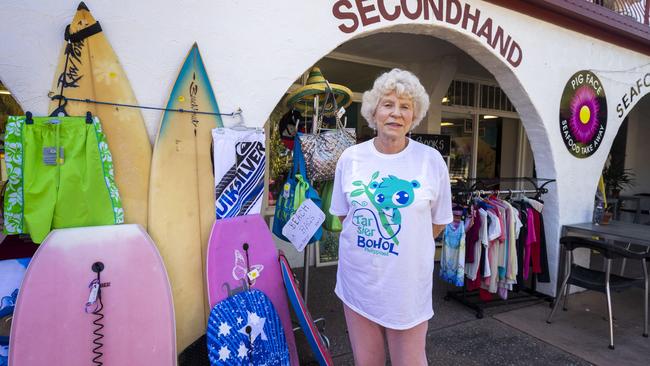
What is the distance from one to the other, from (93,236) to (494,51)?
3.41 meters

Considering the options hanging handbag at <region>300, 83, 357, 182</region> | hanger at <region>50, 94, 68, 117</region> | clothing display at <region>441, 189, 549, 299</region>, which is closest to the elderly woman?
hanging handbag at <region>300, 83, 357, 182</region>

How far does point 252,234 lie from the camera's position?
93.0 inches

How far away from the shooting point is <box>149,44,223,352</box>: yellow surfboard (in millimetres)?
2125

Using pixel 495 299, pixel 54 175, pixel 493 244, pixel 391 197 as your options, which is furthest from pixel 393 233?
pixel 495 299

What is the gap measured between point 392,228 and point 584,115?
3564 millimetres

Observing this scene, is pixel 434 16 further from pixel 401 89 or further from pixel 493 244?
pixel 493 244

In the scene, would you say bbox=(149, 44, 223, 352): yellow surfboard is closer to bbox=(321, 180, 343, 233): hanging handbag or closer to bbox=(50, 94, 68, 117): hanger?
bbox=(50, 94, 68, 117): hanger

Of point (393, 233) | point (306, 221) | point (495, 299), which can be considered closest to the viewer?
point (393, 233)

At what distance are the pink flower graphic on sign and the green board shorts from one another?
4.30 m

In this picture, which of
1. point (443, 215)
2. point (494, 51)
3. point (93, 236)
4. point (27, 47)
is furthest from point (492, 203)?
point (27, 47)

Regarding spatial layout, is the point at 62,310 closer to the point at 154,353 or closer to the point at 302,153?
the point at 154,353

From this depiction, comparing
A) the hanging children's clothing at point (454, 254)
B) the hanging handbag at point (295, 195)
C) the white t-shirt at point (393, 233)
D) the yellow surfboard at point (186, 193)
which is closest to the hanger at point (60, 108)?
the yellow surfboard at point (186, 193)

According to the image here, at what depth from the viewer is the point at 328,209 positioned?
2.84 meters

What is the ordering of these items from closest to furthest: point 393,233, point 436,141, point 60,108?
point 393,233, point 60,108, point 436,141
